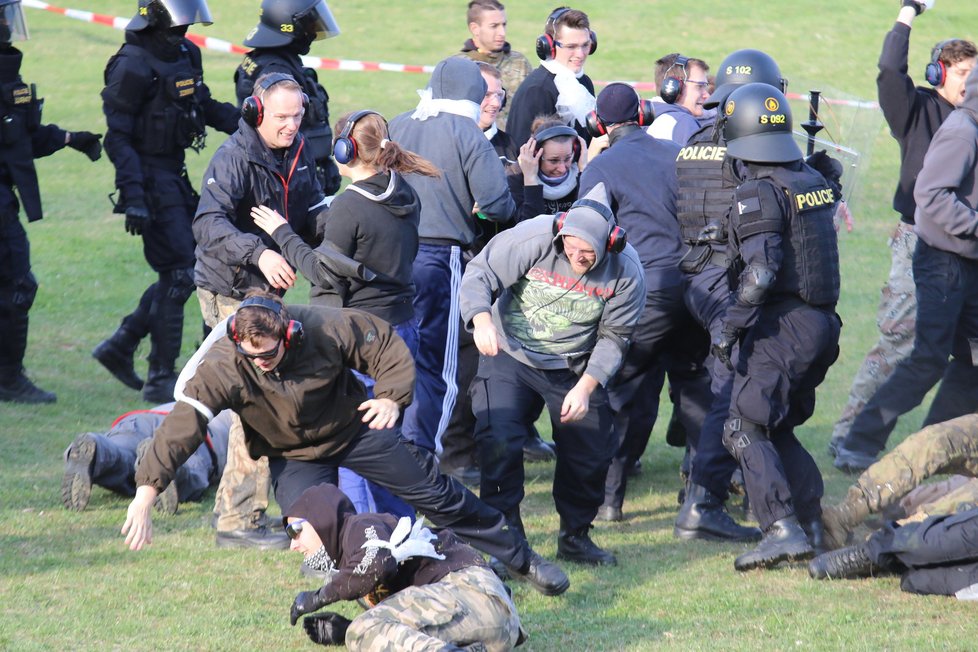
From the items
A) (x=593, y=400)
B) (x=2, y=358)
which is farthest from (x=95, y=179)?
(x=593, y=400)

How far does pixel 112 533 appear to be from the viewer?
6453mm

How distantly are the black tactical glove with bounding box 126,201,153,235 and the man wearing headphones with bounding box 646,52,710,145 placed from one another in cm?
342

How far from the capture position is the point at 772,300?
6.26 meters

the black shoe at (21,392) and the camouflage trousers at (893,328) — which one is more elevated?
the camouflage trousers at (893,328)

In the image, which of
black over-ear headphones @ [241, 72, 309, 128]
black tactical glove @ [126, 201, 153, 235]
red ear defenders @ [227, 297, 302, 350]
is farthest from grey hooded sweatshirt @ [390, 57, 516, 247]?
black tactical glove @ [126, 201, 153, 235]

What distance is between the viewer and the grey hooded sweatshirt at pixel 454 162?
22.8 feet

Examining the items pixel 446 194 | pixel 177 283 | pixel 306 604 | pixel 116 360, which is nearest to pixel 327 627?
pixel 306 604

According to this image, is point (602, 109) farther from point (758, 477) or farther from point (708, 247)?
point (758, 477)

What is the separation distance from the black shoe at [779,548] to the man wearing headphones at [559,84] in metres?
3.77

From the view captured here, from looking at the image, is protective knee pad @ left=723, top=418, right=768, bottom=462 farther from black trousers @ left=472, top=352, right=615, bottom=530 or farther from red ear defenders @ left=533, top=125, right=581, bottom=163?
red ear defenders @ left=533, top=125, right=581, bottom=163

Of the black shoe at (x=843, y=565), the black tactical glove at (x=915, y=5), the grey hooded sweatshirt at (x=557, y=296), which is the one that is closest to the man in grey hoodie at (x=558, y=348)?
the grey hooded sweatshirt at (x=557, y=296)

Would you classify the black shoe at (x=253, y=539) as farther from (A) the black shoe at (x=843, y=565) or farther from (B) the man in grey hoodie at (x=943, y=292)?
(B) the man in grey hoodie at (x=943, y=292)

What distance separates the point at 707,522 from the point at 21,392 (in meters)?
4.93

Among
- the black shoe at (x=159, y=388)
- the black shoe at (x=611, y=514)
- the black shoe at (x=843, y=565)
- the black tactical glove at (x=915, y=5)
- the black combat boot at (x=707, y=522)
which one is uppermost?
the black tactical glove at (x=915, y=5)
